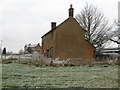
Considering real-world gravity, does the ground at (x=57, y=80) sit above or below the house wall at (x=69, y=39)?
below

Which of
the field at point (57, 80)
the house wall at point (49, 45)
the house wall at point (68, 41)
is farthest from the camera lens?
the house wall at point (49, 45)

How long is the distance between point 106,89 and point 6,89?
405 cm

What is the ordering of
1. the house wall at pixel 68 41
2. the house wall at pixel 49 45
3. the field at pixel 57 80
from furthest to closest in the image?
the house wall at pixel 49 45, the house wall at pixel 68 41, the field at pixel 57 80

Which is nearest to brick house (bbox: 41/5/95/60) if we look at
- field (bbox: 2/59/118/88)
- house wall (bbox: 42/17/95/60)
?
house wall (bbox: 42/17/95/60)

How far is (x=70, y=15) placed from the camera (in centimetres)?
4619

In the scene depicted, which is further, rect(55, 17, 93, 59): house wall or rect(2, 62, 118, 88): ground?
rect(55, 17, 93, 59): house wall

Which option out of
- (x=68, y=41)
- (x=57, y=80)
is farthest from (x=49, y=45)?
(x=57, y=80)

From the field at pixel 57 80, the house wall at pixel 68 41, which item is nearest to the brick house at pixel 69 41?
the house wall at pixel 68 41

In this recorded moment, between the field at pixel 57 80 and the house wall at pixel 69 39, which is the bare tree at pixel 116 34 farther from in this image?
the field at pixel 57 80

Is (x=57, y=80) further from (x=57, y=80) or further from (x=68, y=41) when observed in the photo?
(x=68, y=41)

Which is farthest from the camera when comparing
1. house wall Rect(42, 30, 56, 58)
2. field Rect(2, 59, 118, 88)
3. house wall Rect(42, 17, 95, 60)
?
house wall Rect(42, 30, 56, 58)

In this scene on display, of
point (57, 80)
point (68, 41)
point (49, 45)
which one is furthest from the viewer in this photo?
point (49, 45)

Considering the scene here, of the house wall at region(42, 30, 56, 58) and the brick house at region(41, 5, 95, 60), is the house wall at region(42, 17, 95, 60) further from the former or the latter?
the house wall at region(42, 30, 56, 58)

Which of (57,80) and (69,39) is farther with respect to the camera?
(69,39)
